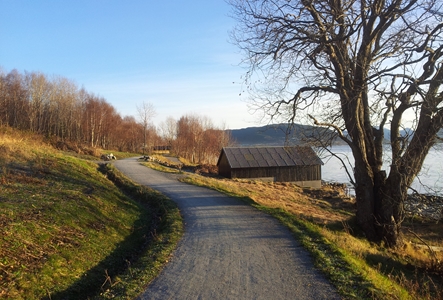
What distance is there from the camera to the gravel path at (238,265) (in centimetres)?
535

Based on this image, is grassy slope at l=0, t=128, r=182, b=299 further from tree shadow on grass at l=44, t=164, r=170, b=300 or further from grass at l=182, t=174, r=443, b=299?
grass at l=182, t=174, r=443, b=299

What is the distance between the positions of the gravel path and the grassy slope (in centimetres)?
47

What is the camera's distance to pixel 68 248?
7.09 meters

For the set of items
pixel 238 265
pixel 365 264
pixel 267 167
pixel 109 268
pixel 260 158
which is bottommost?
pixel 109 268

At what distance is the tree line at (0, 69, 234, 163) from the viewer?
54344mm

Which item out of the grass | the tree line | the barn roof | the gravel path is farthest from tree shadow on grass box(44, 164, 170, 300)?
the tree line

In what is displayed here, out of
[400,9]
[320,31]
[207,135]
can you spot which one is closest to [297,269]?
[320,31]

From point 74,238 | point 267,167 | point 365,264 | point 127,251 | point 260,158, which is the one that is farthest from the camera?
point 260,158

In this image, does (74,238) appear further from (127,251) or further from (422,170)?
(422,170)

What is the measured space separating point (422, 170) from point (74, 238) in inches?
427

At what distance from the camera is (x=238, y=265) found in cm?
661

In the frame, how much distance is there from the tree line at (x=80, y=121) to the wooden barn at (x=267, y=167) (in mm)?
26115

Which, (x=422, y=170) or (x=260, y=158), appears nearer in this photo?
(x=422, y=170)

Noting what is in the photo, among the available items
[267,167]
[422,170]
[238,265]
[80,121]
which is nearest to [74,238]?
[238,265]
